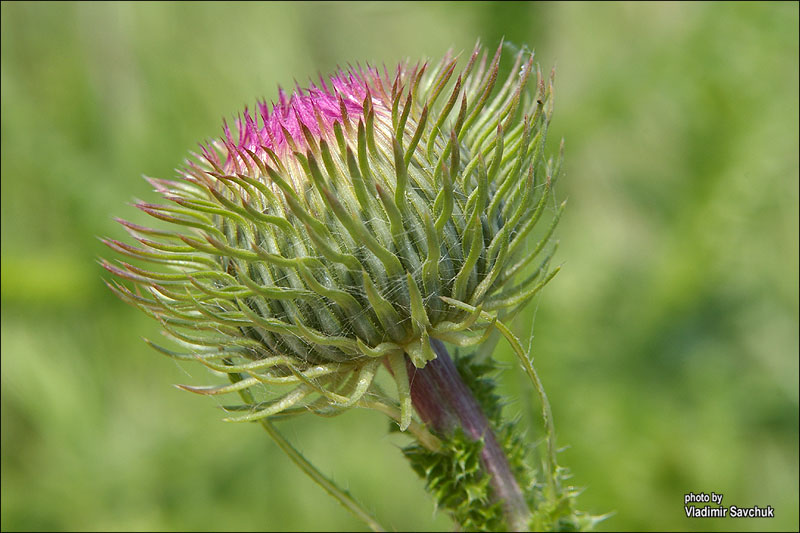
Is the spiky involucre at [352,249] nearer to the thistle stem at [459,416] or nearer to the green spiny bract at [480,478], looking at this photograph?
the thistle stem at [459,416]

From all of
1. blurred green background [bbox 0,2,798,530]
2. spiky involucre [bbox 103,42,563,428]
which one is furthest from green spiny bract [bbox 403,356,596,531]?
blurred green background [bbox 0,2,798,530]

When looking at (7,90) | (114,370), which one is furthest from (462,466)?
(7,90)

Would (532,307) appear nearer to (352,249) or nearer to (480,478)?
(480,478)

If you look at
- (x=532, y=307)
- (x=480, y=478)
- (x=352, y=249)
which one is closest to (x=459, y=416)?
(x=480, y=478)

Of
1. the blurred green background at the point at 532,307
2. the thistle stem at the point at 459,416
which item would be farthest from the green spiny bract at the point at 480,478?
the blurred green background at the point at 532,307

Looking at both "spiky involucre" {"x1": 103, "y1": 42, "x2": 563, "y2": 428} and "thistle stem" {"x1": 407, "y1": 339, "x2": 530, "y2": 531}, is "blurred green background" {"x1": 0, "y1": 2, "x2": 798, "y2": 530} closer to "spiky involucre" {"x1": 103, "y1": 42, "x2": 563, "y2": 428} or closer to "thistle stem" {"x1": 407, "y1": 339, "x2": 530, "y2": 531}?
"thistle stem" {"x1": 407, "y1": 339, "x2": 530, "y2": 531}

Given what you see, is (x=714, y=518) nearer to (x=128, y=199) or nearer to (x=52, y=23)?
(x=128, y=199)
